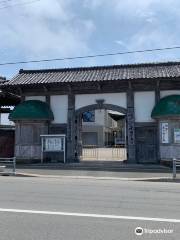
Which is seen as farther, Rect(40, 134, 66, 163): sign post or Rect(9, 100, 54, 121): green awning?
Rect(9, 100, 54, 121): green awning

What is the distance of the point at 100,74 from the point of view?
25.4m

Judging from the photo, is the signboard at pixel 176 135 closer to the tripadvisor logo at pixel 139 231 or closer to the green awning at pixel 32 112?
the green awning at pixel 32 112

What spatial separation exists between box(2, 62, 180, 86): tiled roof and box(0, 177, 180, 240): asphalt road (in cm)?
1225

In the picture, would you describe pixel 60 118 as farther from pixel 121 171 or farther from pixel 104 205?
pixel 104 205

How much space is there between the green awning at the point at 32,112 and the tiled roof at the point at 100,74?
1452 mm

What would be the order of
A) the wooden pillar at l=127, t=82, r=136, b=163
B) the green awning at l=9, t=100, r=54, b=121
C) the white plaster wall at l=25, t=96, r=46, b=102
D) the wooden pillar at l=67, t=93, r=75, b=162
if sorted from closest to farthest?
the wooden pillar at l=127, t=82, r=136, b=163 → the green awning at l=9, t=100, r=54, b=121 → the wooden pillar at l=67, t=93, r=75, b=162 → the white plaster wall at l=25, t=96, r=46, b=102

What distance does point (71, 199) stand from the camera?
1083 centimetres

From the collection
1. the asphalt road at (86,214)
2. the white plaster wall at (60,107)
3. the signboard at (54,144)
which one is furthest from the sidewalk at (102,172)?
the asphalt road at (86,214)

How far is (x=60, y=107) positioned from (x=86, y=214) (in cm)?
1706

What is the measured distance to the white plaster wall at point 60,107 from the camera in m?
25.3

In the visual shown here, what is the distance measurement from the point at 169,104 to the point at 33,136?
334 inches

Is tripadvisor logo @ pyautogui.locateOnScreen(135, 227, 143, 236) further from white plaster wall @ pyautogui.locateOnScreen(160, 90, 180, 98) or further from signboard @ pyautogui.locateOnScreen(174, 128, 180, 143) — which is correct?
white plaster wall @ pyautogui.locateOnScreen(160, 90, 180, 98)

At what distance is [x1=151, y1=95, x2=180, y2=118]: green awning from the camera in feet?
73.0

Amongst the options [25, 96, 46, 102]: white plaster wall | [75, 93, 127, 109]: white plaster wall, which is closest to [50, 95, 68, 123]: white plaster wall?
[25, 96, 46, 102]: white plaster wall
